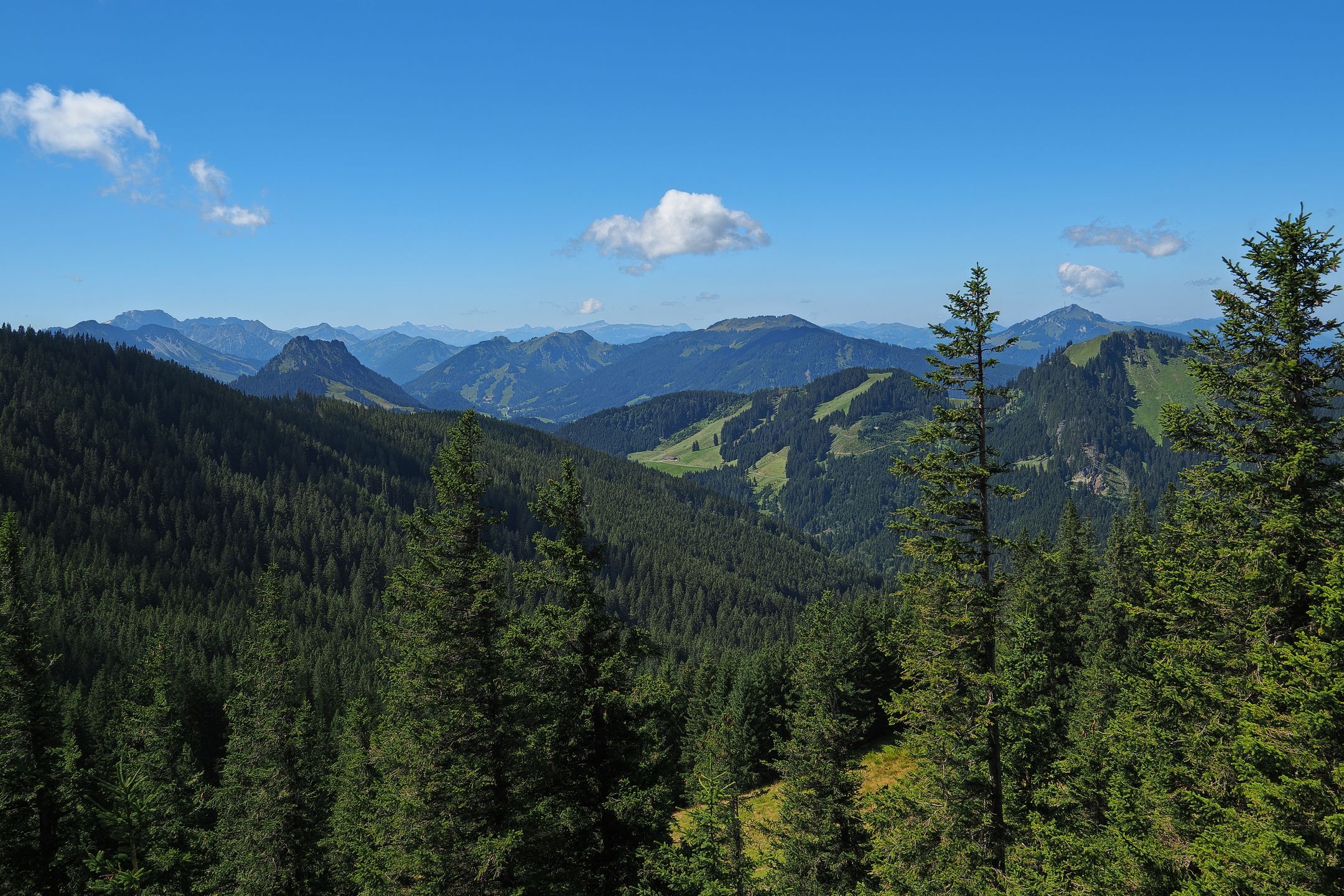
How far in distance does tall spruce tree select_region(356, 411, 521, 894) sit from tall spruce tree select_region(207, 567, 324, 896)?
11.6 metres

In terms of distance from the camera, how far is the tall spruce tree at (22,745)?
2191 cm

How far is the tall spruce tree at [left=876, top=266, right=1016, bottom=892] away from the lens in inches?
714

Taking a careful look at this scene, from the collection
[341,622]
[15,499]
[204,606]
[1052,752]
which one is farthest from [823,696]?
[15,499]

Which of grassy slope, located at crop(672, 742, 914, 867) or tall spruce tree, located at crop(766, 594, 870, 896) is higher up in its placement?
tall spruce tree, located at crop(766, 594, 870, 896)

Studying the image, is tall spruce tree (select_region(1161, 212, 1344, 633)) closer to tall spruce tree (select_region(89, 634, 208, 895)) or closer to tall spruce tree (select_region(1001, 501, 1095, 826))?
tall spruce tree (select_region(1001, 501, 1095, 826))

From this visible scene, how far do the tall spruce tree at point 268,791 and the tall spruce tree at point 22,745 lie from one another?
6.47 m

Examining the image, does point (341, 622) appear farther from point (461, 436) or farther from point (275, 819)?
point (461, 436)

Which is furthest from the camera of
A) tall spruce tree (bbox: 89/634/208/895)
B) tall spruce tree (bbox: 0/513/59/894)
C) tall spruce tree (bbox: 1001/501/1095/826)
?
tall spruce tree (bbox: 0/513/59/894)

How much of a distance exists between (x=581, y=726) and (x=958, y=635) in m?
11.3

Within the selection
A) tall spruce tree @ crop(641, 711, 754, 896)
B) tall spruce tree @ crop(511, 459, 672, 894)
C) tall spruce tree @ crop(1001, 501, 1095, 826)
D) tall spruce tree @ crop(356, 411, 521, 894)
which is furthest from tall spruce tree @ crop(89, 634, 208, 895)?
tall spruce tree @ crop(1001, 501, 1095, 826)

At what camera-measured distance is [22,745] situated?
22.4 meters

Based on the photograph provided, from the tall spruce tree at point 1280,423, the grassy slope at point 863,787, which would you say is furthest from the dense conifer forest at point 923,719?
the grassy slope at point 863,787

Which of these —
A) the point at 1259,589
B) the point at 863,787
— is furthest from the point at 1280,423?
the point at 863,787

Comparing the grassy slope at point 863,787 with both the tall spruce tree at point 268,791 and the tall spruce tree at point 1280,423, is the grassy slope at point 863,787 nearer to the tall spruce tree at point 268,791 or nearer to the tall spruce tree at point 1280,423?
the tall spruce tree at point 268,791
